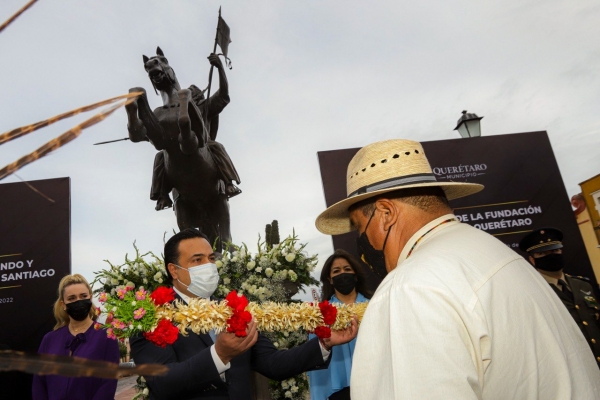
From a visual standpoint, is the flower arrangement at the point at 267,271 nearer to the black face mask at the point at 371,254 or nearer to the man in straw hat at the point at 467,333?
the black face mask at the point at 371,254

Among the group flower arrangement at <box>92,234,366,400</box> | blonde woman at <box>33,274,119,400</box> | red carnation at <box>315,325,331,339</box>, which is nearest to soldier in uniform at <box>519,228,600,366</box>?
flower arrangement at <box>92,234,366,400</box>

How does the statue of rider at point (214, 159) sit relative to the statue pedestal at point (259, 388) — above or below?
above

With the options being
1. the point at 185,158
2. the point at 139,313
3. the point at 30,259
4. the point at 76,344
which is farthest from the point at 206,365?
the point at 30,259

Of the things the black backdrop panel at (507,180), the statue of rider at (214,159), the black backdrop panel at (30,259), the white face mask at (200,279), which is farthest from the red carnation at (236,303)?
the black backdrop panel at (30,259)

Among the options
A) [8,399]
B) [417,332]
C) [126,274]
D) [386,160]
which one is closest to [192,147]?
[126,274]

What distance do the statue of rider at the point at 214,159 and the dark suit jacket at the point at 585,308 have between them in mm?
3801

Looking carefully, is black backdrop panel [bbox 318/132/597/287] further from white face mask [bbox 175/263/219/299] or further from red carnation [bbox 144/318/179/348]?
red carnation [bbox 144/318/179/348]

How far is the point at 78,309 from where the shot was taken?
12.1ft

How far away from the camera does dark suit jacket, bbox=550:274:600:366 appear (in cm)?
398

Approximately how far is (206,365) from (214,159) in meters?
3.81

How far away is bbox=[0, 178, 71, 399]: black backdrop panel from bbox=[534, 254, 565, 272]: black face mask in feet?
20.4

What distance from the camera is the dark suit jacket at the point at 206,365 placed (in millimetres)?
2047

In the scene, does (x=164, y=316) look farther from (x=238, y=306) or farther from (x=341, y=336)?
(x=341, y=336)

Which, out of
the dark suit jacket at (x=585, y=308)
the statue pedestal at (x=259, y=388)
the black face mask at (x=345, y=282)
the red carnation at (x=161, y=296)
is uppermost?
the black face mask at (x=345, y=282)
